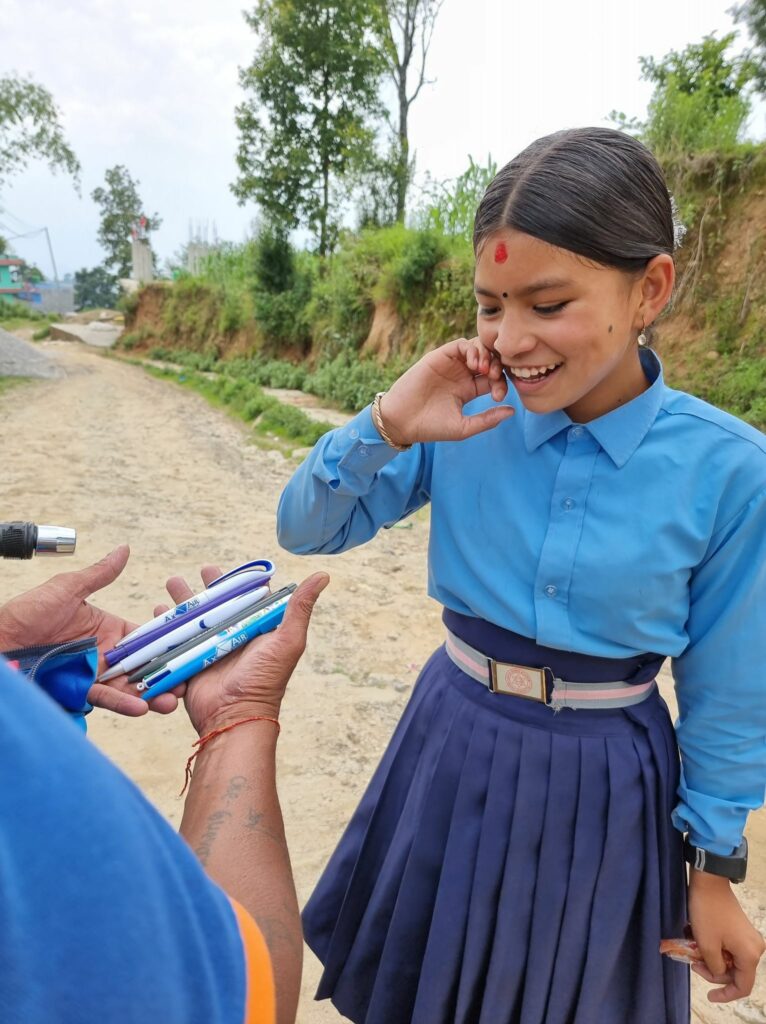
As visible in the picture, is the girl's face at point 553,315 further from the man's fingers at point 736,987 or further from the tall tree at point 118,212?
the tall tree at point 118,212

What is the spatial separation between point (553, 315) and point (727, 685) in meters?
0.69

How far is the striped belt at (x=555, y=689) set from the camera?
126 centimetres

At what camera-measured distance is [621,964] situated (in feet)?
4.27

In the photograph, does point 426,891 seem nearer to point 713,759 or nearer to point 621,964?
point 621,964

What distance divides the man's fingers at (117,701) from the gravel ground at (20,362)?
15.2 m

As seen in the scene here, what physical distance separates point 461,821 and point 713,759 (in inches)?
18.5

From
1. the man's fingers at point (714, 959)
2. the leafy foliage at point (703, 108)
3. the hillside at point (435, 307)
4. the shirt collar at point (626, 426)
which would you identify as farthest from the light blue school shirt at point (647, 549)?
the leafy foliage at point (703, 108)

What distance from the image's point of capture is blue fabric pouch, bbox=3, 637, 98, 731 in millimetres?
1260

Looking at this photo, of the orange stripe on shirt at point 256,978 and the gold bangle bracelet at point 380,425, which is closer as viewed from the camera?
the orange stripe on shirt at point 256,978

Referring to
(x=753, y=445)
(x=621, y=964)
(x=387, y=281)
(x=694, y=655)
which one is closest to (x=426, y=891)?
(x=621, y=964)

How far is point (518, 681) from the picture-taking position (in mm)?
1280

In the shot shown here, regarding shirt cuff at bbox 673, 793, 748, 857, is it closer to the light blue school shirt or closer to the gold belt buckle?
the light blue school shirt

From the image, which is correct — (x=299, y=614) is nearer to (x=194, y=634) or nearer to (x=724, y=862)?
(x=194, y=634)

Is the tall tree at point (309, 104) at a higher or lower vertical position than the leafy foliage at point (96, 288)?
higher
